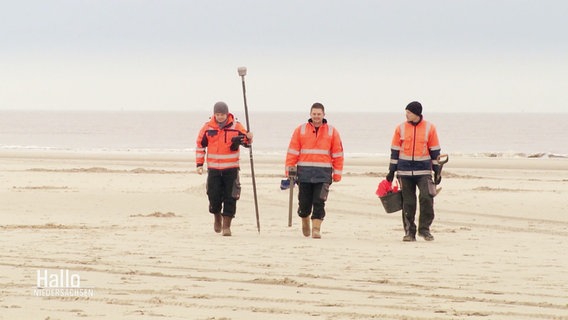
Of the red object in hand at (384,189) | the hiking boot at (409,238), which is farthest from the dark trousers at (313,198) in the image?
the hiking boot at (409,238)

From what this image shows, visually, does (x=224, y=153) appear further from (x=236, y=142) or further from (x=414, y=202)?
(x=414, y=202)

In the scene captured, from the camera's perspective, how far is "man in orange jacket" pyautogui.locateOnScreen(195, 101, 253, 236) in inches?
522

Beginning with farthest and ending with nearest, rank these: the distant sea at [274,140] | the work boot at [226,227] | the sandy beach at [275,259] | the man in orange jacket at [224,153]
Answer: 1. the distant sea at [274,140]
2. the work boot at [226,227]
3. the man in orange jacket at [224,153]
4. the sandy beach at [275,259]

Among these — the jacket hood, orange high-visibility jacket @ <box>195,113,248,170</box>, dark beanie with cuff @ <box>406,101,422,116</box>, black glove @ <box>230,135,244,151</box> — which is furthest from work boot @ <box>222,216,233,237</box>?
dark beanie with cuff @ <box>406,101,422,116</box>

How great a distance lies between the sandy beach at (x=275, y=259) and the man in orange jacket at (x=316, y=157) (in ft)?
1.94

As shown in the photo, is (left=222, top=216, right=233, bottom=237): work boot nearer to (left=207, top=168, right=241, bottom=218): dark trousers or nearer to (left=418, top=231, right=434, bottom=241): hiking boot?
(left=207, top=168, right=241, bottom=218): dark trousers

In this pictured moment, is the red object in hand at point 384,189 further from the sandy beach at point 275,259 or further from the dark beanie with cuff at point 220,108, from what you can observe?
the dark beanie with cuff at point 220,108

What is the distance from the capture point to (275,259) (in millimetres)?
10641

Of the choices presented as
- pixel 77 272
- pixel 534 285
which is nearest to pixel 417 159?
pixel 534 285

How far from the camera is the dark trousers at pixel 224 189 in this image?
13365 millimetres

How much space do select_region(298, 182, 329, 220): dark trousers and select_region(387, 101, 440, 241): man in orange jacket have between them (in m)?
0.84

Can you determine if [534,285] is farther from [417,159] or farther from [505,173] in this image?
[505,173]

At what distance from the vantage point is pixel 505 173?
1330 inches

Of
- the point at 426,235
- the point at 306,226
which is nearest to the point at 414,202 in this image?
the point at 426,235
